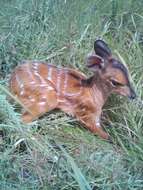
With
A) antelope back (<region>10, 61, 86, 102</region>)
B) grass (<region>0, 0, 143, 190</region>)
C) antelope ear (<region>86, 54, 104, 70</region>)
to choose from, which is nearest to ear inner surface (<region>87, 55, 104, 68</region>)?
antelope ear (<region>86, 54, 104, 70</region>)

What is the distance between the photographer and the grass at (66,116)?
3822 mm

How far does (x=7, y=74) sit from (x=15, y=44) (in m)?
0.29

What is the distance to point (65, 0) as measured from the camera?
5.03 m

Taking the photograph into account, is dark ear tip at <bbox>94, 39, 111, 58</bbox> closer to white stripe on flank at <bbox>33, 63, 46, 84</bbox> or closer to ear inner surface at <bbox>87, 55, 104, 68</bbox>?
ear inner surface at <bbox>87, 55, 104, 68</bbox>

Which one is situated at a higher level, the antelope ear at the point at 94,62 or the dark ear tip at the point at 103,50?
the dark ear tip at the point at 103,50

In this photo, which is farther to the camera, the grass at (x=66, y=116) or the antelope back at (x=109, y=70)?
the antelope back at (x=109, y=70)

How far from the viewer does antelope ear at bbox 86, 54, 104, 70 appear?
14.5ft

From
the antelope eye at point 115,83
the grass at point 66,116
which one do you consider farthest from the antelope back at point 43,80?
the antelope eye at point 115,83

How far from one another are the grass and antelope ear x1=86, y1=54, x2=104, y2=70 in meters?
0.27

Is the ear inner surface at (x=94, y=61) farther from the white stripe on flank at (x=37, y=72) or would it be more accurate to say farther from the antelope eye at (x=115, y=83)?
the white stripe on flank at (x=37, y=72)

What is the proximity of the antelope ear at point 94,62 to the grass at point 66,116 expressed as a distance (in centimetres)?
27

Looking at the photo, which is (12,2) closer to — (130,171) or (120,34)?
(120,34)

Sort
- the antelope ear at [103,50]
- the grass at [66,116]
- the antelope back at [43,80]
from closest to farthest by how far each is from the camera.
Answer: the grass at [66,116]
the antelope back at [43,80]
the antelope ear at [103,50]

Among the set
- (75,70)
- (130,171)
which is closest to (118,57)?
(75,70)
